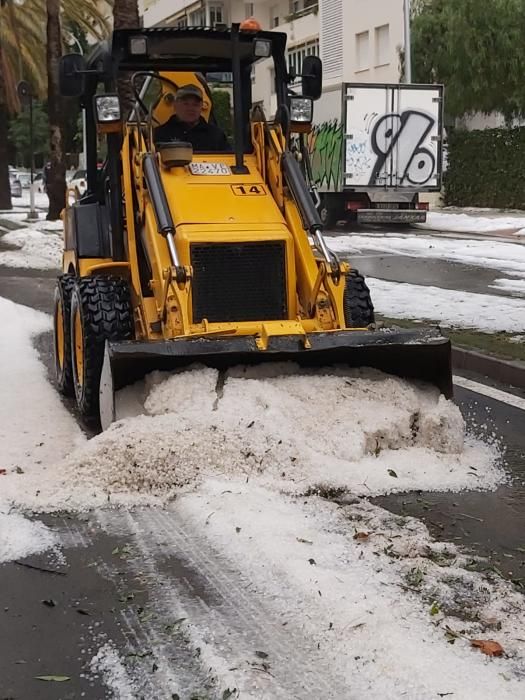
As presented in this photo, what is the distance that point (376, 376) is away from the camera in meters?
5.90

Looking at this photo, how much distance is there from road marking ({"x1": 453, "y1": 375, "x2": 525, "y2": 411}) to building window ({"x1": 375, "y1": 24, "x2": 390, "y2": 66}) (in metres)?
31.1

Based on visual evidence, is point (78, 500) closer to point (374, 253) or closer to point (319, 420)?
point (319, 420)

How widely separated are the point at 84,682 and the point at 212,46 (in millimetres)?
5148

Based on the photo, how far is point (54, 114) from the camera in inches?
974

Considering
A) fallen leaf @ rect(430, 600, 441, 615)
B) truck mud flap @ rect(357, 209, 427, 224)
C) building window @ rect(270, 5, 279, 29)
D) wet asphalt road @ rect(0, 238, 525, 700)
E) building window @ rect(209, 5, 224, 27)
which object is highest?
building window @ rect(209, 5, 224, 27)

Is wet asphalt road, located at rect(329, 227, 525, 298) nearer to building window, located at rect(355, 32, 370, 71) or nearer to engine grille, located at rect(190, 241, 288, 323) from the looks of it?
engine grille, located at rect(190, 241, 288, 323)

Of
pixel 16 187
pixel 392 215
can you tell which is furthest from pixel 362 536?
pixel 16 187

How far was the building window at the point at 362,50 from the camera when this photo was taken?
125 ft

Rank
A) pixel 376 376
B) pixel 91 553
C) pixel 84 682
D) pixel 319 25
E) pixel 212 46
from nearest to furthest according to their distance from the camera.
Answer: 1. pixel 84 682
2. pixel 91 553
3. pixel 376 376
4. pixel 212 46
5. pixel 319 25

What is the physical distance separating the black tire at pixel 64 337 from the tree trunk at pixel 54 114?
54.3ft

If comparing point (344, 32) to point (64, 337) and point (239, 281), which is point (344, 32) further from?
point (239, 281)

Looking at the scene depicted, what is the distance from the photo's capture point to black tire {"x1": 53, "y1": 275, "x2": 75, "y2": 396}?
7.30 m

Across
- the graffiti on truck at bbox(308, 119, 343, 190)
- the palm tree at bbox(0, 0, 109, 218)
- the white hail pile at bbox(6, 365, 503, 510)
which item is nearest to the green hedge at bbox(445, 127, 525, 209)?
the graffiti on truck at bbox(308, 119, 343, 190)

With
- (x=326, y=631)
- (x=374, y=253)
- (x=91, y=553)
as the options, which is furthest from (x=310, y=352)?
(x=374, y=253)
